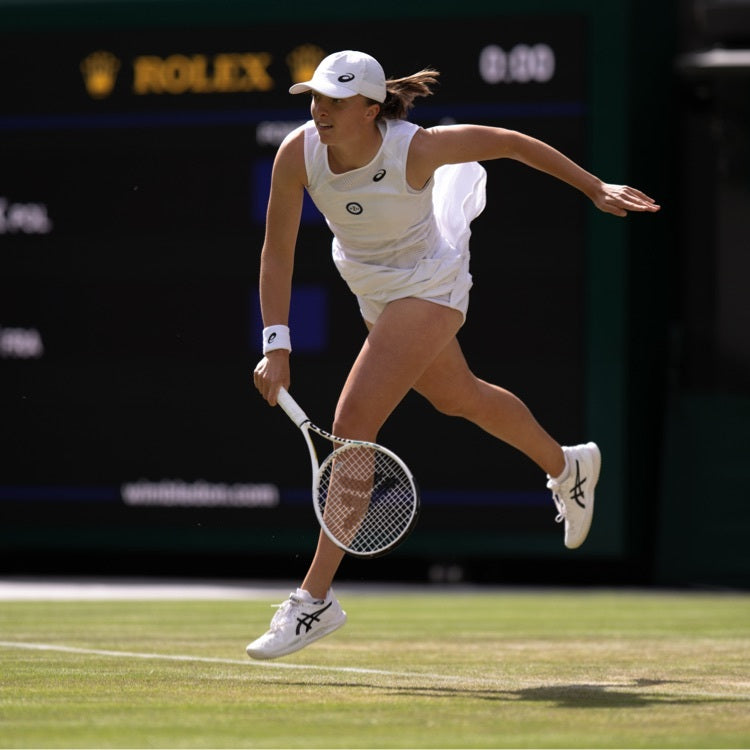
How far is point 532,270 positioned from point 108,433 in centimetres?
320

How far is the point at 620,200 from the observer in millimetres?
6047

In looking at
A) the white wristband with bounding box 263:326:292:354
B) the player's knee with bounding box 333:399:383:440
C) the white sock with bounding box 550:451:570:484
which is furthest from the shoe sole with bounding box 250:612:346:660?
the white sock with bounding box 550:451:570:484

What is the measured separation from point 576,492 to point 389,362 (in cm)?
144

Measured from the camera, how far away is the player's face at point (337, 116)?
616 centimetres

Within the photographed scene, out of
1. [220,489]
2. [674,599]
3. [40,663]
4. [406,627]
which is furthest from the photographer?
[220,489]

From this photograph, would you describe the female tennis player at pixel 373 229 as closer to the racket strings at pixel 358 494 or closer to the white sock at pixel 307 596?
the white sock at pixel 307 596

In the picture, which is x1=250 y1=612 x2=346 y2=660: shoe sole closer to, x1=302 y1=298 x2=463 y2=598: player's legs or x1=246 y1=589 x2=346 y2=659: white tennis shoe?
x1=246 y1=589 x2=346 y2=659: white tennis shoe

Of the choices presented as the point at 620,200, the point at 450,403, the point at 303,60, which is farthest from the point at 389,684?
the point at 303,60

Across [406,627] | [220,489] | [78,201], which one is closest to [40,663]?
[406,627]

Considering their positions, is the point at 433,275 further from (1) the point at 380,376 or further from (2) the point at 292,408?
(2) the point at 292,408

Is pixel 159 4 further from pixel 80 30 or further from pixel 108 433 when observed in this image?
pixel 108 433

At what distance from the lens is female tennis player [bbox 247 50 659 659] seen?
620cm

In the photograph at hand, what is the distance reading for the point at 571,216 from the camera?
12.2 metres

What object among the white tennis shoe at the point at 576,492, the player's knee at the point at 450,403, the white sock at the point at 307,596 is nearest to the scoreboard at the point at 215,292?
the white tennis shoe at the point at 576,492
